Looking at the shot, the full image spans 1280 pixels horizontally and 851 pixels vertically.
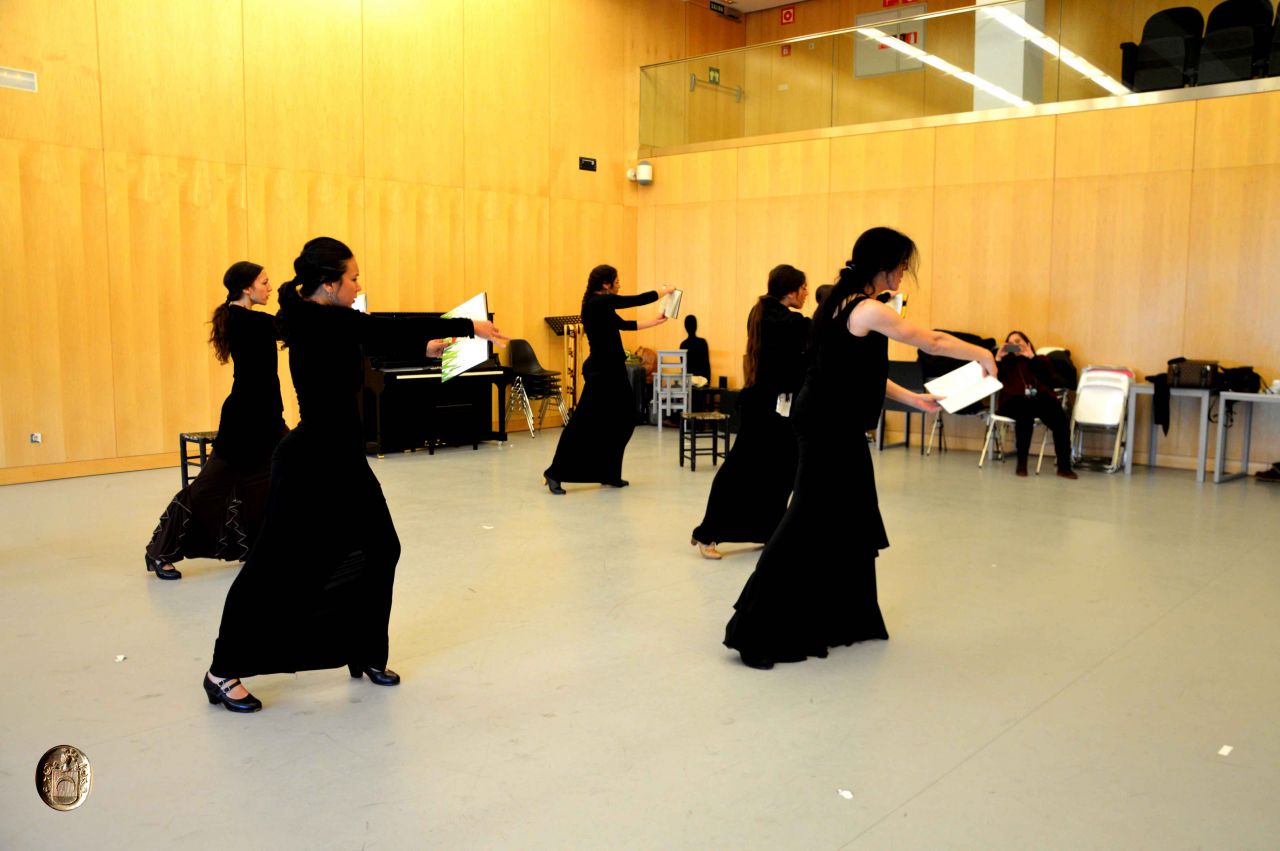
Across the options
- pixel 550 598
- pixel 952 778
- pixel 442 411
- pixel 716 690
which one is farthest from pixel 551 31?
pixel 952 778

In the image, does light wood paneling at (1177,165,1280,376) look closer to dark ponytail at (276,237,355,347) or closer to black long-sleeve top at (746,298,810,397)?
black long-sleeve top at (746,298,810,397)

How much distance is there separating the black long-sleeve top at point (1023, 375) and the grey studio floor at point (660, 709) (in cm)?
280

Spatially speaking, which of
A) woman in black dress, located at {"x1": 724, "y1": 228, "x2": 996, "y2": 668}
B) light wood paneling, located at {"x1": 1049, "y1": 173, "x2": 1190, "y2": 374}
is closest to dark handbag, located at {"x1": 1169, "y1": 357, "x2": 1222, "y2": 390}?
light wood paneling, located at {"x1": 1049, "y1": 173, "x2": 1190, "y2": 374}

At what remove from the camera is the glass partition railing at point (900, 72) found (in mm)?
9500

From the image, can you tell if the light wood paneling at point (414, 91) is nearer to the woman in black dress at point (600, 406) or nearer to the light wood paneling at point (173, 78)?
the light wood paneling at point (173, 78)

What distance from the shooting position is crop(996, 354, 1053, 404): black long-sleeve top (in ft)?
29.2

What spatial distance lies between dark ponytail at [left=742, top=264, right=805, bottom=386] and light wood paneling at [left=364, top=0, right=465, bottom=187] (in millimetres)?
6176

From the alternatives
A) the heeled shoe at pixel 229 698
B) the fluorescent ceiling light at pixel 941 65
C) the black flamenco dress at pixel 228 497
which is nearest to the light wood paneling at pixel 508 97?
the fluorescent ceiling light at pixel 941 65

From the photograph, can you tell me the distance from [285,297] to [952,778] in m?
2.54

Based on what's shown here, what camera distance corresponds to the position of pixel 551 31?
1181cm

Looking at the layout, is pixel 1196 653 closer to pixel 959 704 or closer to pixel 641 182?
pixel 959 704

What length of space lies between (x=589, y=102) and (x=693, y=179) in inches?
60.5

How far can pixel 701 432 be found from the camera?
1006cm

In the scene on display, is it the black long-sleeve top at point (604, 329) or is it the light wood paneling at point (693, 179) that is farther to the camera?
the light wood paneling at point (693, 179)
